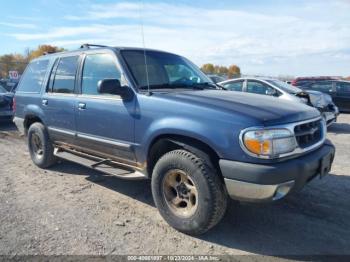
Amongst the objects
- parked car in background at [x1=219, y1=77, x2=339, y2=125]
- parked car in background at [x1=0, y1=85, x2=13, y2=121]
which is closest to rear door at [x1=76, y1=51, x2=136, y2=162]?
parked car in background at [x1=219, y1=77, x2=339, y2=125]

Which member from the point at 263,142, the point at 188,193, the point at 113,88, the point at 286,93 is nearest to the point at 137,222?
the point at 188,193

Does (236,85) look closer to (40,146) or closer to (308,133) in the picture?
(40,146)

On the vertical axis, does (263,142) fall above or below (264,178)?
above

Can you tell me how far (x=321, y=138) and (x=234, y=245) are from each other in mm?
1570

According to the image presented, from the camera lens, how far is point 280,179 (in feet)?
10.5

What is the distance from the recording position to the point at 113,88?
13.3ft

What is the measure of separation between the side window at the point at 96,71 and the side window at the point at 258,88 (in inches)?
265

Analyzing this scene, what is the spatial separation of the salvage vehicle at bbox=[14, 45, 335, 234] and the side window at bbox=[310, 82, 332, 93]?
11130 millimetres

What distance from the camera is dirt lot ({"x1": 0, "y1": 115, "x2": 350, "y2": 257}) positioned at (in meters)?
3.51

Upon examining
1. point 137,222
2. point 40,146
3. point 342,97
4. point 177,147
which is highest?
point 177,147

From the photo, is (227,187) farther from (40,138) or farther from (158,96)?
(40,138)

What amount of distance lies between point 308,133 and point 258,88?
7.30 m

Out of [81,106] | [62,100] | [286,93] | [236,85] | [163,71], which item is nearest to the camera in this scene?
[163,71]

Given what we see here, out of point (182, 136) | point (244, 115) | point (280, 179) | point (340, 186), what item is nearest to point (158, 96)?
point (182, 136)
